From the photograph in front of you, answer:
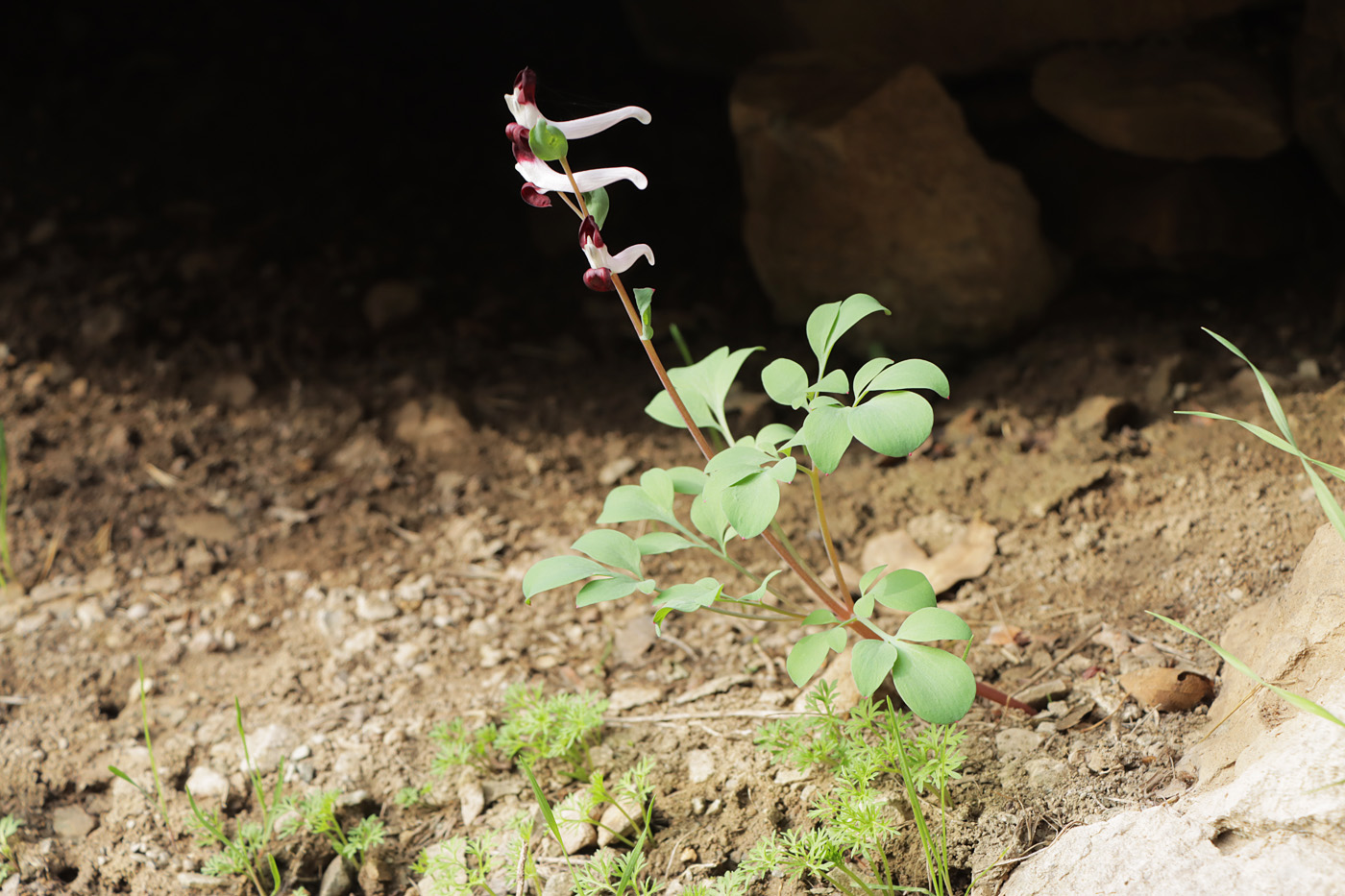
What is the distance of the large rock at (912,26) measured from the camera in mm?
2590

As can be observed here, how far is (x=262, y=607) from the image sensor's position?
2.16m

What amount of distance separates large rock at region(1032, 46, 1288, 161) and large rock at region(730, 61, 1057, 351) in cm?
27

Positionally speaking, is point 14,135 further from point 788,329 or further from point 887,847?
point 887,847

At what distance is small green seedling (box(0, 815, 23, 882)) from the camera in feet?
4.97

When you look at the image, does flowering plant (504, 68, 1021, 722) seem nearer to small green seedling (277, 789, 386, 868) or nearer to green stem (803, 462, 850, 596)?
Result: green stem (803, 462, 850, 596)

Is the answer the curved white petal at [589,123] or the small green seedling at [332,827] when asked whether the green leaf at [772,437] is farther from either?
the small green seedling at [332,827]

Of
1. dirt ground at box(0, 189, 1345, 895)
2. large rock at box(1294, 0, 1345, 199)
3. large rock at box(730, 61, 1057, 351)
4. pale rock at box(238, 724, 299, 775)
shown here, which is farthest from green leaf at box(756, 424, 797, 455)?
large rock at box(1294, 0, 1345, 199)

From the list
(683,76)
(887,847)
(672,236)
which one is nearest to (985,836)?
(887,847)

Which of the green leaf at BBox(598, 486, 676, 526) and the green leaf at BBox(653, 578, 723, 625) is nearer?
the green leaf at BBox(653, 578, 723, 625)

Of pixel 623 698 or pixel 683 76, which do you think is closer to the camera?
pixel 623 698

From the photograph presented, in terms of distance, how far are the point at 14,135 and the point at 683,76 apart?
7.84 ft

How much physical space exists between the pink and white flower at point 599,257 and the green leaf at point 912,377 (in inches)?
12.6

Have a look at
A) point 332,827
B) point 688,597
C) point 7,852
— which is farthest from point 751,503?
A: point 7,852

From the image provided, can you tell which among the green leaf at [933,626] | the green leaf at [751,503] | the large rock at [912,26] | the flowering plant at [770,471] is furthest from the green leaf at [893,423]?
the large rock at [912,26]
